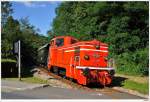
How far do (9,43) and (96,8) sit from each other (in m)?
8.51

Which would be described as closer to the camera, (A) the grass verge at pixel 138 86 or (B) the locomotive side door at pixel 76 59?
Answer: (A) the grass verge at pixel 138 86

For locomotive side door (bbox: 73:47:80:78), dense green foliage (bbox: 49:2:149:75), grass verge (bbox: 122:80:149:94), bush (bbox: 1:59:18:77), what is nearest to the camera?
grass verge (bbox: 122:80:149:94)

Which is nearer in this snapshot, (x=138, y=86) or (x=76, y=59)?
(x=138, y=86)

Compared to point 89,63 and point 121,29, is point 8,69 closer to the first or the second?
point 89,63

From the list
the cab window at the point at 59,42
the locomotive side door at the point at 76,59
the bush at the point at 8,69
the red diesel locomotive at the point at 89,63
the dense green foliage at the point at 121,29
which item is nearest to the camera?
the red diesel locomotive at the point at 89,63

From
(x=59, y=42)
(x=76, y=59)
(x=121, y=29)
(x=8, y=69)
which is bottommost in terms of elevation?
(x=8, y=69)

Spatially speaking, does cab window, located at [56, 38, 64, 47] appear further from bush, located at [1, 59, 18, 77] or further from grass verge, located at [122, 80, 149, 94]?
grass verge, located at [122, 80, 149, 94]

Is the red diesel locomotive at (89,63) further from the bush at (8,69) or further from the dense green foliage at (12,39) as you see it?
the dense green foliage at (12,39)

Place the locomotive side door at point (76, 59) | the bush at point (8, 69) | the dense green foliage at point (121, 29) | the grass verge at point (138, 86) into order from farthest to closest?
the dense green foliage at point (121, 29) → the bush at point (8, 69) → the locomotive side door at point (76, 59) → the grass verge at point (138, 86)

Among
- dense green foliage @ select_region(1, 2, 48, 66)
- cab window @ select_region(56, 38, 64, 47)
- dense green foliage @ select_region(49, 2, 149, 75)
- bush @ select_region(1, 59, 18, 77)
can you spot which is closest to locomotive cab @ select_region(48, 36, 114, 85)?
cab window @ select_region(56, 38, 64, 47)

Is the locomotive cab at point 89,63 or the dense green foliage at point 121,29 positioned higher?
the dense green foliage at point 121,29

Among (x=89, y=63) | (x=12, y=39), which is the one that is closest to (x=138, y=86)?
(x=89, y=63)

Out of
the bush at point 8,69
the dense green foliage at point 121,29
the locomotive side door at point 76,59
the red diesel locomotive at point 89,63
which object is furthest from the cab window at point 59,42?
the dense green foliage at point 121,29

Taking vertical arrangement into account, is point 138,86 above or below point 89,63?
below
